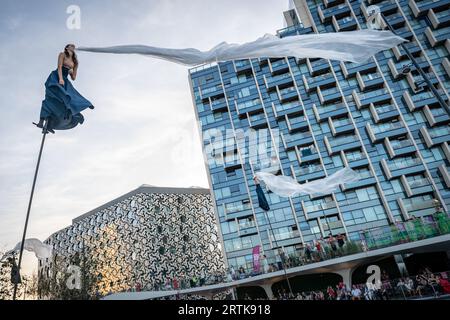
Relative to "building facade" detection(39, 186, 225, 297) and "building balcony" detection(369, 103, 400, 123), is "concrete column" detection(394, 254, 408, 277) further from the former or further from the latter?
"building facade" detection(39, 186, 225, 297)

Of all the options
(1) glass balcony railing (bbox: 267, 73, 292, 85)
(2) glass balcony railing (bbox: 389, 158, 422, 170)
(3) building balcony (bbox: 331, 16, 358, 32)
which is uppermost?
(3) building balcony (bbox: 331, 16, 358, 32)

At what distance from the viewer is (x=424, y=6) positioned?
45281mm

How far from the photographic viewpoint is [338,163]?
42781 mm

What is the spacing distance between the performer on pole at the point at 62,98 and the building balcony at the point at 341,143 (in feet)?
132

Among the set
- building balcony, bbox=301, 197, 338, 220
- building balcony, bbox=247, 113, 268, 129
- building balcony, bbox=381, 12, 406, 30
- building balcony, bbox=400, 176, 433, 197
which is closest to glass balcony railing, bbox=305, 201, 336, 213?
building balcony, bbox=301, 197, 338, 220

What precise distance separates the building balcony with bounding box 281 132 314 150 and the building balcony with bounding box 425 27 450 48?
2103 centimetres

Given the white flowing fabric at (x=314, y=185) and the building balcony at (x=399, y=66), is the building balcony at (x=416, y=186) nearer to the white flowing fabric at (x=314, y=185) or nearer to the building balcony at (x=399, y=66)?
the building balcony at (x=399, y=66)

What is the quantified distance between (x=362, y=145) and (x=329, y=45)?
1548 inches

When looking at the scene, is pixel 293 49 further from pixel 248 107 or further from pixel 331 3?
pixel 331 3

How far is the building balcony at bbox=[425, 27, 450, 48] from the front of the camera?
4319 centimetres

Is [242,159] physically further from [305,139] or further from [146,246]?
[146,246]

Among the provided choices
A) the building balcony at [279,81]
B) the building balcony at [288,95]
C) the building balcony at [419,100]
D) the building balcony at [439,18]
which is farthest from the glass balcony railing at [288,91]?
the building balcony at [439,18]

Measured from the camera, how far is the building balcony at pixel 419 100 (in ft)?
136
